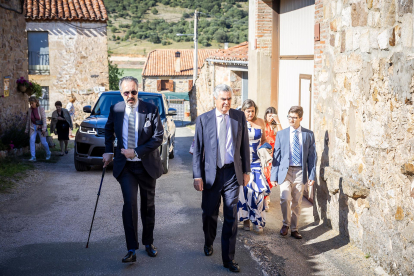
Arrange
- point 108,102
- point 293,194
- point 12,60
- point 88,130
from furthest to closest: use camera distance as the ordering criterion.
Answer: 1. point 12,60
2. point 108,102
3. point 88,130
4. point 293,194

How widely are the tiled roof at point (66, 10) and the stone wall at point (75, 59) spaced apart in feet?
1.22

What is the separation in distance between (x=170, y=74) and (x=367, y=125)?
40.9 m

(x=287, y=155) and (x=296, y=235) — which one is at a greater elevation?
(x=287, y=155)

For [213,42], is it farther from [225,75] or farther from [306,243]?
[306,243]

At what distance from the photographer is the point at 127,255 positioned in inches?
203

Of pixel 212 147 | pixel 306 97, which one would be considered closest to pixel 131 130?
pixel 212 147

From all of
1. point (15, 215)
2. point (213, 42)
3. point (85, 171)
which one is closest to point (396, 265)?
point (15, 215)

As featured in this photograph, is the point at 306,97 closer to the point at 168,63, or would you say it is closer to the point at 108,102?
the point at 108,102

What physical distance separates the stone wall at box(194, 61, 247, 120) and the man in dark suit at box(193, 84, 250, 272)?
45.9 ft

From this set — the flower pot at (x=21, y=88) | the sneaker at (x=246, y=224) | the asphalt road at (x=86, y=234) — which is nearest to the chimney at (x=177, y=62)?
the flower pot at (x=21, y=88)

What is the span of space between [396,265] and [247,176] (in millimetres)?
1772

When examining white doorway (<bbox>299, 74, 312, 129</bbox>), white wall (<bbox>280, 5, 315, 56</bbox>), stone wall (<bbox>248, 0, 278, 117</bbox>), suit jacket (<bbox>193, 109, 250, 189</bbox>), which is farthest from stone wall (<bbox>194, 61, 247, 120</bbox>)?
suit jacket (<bbox>193, 109, 250, 189</bbox>)

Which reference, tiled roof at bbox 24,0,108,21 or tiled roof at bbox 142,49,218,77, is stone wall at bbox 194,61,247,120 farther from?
tiled roof at bbox 142,49,218,77

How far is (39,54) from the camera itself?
82.5 feet
